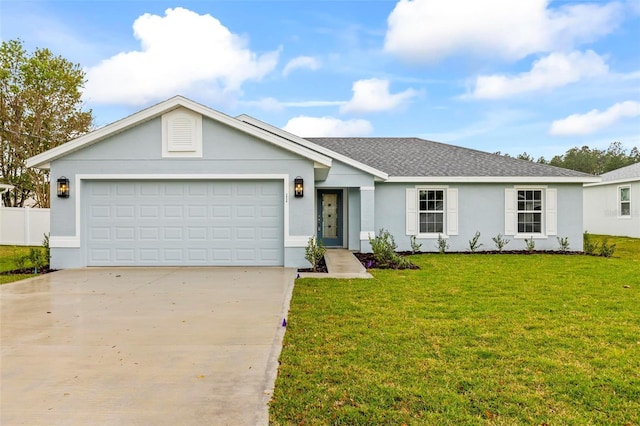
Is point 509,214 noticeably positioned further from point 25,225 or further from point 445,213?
point 25,225

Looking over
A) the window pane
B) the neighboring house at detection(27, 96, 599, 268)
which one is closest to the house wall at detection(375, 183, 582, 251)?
the neighboring house at detection(27, 96, 599, 268)

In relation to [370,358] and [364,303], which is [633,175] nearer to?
[364,303]

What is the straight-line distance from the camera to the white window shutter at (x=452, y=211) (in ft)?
46.9

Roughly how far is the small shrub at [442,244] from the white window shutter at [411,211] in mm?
839

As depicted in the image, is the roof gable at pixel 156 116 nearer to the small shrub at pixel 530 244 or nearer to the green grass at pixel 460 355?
the green grass at pixel 460 355

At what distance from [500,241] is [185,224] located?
33.8 feet

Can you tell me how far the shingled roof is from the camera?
14383 mm

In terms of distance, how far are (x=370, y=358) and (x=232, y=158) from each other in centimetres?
729

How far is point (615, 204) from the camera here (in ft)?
68.4

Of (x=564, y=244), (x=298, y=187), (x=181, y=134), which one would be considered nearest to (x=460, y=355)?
(x=298, y=187)

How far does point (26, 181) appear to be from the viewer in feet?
82.0

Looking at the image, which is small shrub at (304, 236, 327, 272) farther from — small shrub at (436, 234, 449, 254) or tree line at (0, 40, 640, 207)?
tree line at (0, 40, 640, 207)

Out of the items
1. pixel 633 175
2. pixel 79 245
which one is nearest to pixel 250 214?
pixel 79 245

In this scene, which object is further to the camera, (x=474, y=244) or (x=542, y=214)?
(x=542, y=214)
